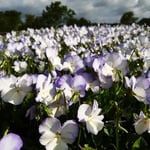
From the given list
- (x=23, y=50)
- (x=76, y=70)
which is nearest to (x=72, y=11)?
(x=23, y=50)

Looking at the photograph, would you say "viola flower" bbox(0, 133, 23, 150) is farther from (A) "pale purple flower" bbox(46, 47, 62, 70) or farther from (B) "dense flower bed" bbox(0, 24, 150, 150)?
(A) "pale purple flower" bbox(46, 47, 62, 70)

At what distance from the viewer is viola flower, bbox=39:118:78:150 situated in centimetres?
167

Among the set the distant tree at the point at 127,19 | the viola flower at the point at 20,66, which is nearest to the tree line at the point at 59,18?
the distant tree at the point at 127,19

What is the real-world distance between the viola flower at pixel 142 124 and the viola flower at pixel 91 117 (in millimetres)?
138

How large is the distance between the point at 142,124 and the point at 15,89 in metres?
0.58

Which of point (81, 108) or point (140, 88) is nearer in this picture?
point (81, 108)

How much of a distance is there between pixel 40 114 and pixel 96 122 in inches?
10.3

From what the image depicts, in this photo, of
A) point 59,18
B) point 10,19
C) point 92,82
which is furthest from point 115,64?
point 10,19

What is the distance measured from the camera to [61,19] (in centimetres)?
2748

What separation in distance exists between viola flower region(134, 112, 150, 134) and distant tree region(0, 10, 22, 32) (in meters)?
43.7

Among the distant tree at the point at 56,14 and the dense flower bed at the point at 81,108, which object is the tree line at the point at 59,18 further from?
the dense flower bed at the point at 81,108

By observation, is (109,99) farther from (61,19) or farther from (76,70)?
(61,19)

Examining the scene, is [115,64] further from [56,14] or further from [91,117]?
[56,14]

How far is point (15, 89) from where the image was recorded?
1.96 metres
